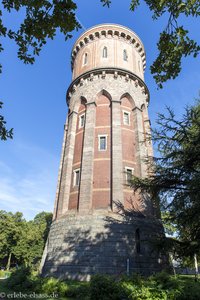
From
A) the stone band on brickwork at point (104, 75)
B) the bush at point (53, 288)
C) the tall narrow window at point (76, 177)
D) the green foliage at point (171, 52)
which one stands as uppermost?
the stone band on brickwork at point (104, 75)

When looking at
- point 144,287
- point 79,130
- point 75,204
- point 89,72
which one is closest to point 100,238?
point 75,204

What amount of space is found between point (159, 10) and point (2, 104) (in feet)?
11.2

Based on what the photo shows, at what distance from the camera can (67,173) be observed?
20516mm

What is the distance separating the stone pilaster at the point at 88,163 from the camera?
17.7 meters

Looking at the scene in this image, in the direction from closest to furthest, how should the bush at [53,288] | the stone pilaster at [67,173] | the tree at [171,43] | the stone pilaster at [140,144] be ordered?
the tree at [171,43] → the bush at [53,288] → the stone pilaster at [67,173] → the stone pilaster at [140,144]

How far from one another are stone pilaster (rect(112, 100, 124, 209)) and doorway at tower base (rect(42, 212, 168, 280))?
1619mm

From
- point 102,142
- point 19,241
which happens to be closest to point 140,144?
point 102,142

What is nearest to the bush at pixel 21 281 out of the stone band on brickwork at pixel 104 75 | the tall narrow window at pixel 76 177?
the tall narrow window at pixel 76 177

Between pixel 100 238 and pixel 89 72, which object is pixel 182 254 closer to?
pixel 100 238

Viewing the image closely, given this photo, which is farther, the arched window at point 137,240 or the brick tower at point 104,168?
the arched window at point 137,240

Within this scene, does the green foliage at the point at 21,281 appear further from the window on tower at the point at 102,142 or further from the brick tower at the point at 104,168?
the window on tower at the point at 102,142

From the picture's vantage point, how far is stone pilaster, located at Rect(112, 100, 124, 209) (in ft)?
57.8

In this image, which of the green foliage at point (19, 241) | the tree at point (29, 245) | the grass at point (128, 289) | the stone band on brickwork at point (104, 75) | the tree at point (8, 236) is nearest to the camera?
the grass at point (128, 289)

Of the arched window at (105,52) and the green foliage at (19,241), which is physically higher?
the arched window at (105,52)
